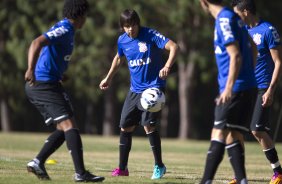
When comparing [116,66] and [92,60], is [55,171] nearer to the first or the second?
[116,66]

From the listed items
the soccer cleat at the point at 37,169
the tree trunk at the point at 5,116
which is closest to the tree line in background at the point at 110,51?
the tree trunk at the point at 5,116

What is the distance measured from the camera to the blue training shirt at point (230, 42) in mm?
7711

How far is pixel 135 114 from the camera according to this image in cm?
1059

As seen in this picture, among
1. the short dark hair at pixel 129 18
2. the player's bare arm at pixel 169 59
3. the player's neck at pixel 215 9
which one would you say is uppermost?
the player's neck at pixel 215 9

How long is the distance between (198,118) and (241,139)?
109 feet

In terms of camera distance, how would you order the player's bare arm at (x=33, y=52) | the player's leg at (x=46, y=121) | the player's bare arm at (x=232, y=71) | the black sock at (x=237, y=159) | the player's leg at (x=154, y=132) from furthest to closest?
the player's leg at (x=154, y=132), the player's leg at (x=46, y=121), the player's bare arm at (x=33, y=52), the black sock at (x=237, y=159), the player's bare arm at (x=232, y=71)

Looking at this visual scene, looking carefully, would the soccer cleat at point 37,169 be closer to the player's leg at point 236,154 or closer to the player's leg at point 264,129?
the player's leg at point 236,154

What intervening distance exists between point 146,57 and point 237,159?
115 inches

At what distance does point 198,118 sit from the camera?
41.5 meters

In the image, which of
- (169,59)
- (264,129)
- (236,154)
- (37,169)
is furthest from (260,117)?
(37,169)

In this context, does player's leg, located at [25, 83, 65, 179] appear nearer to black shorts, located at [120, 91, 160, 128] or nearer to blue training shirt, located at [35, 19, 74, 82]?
blue training shirt, located at [35, 19, 74, 82]

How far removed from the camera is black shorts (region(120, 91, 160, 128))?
10.5 meters

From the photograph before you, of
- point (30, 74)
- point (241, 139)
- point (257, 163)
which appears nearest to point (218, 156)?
point (241, 139)

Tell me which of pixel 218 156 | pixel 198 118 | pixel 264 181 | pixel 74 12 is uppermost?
pixel 74 12
